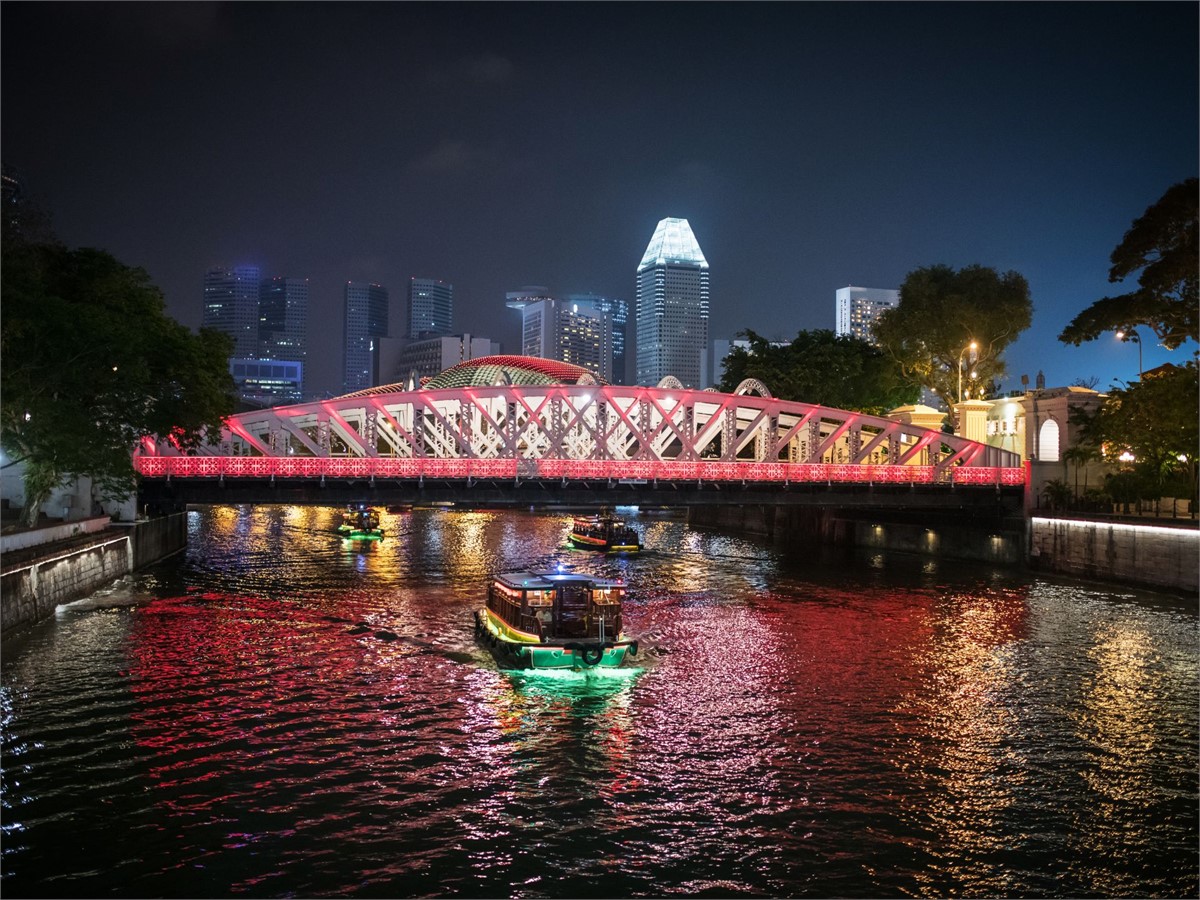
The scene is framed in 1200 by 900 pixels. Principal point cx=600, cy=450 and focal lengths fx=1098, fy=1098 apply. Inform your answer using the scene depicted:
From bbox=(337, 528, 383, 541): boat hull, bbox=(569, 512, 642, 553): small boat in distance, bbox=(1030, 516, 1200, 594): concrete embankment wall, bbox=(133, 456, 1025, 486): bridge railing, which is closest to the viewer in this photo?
bbox=(1030, 516, 1200, 594): concrete embankment wall

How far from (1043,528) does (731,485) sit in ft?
68.6

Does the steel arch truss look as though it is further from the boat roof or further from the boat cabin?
the boat cabin

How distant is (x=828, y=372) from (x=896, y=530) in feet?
91.6

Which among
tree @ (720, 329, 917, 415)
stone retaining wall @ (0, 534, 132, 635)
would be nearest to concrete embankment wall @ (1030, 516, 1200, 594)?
tree @ (720, 329, 917, 415)

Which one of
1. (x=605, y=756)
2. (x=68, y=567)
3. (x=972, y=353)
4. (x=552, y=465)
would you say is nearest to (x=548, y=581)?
(x=605, y=756)

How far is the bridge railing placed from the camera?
205ft

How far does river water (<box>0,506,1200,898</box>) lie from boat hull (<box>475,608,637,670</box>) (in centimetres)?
73

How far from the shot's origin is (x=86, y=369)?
170 ft

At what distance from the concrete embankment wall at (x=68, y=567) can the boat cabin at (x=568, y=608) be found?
18.4 m

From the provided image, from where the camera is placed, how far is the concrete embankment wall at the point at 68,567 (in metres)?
40.8

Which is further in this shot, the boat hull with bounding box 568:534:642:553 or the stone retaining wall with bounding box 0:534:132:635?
the boat hull with bounding box 568:534:642:553

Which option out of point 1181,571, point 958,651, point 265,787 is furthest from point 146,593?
point 1181,571

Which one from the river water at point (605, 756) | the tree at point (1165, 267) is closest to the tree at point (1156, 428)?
the tree at point (1165, 267)

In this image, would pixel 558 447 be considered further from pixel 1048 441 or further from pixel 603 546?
pixel 1048 441
